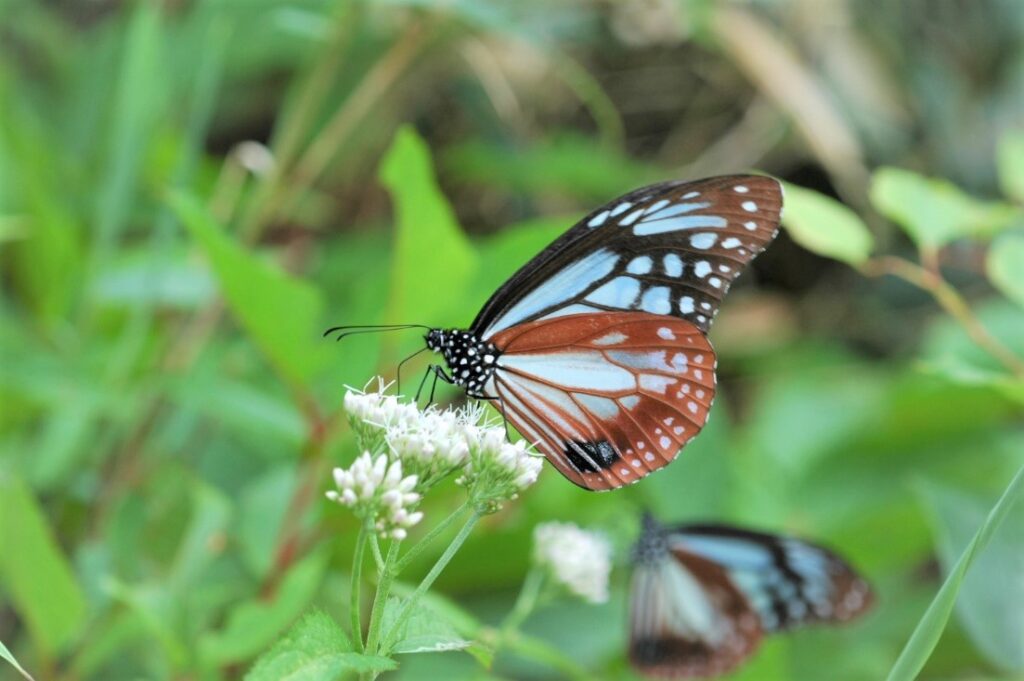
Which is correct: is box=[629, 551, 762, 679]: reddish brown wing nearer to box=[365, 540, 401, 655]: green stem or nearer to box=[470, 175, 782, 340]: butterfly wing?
box=[470, 175, 782, 340]: butterfly wing

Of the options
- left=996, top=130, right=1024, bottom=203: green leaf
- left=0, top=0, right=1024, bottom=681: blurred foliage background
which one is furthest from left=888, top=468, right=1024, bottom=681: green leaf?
left=996, top=130, right=1024, bottom=203: green leaf

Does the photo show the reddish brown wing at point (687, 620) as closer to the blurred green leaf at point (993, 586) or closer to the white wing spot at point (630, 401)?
the blurred green leaf at point (993, 586)

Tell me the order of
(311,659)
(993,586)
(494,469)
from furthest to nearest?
1. (993,586)
2. (494,469)
3. (311,659)

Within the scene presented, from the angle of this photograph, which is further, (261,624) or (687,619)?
(687,619)

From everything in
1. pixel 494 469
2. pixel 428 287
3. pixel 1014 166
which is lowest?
pixel 428 287

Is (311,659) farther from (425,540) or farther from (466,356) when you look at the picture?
(466,356)

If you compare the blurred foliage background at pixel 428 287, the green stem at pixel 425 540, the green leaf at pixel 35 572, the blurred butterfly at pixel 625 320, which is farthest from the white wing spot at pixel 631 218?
the green leaf at pixel 35 572

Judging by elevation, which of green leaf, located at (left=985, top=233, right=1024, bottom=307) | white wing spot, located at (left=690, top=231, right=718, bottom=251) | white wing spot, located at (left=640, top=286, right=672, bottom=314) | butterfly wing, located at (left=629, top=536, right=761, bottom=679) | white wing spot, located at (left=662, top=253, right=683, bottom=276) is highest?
green leaf, located at (left=985, top=233, right=1024, bottom=307)

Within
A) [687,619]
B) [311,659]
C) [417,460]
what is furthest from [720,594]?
[311,659]
